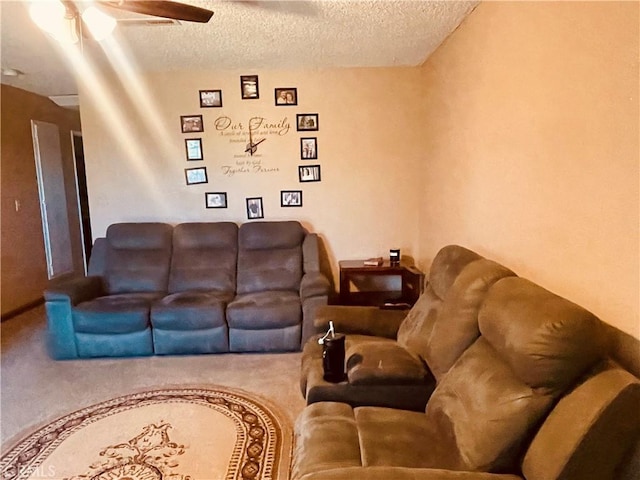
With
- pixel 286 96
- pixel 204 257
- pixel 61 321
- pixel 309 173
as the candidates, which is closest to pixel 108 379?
pixel 61 321

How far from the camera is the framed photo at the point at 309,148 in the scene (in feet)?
14.7

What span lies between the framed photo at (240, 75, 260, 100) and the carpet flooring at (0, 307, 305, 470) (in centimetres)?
242

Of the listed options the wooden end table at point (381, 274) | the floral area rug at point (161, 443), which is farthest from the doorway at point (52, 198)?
the wooden end table at point (381, 274)

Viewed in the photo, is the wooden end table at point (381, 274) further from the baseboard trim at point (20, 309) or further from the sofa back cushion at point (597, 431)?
the baseboard trim at point (20, 309)

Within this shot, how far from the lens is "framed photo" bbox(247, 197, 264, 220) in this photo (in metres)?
4.54

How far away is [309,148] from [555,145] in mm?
2790

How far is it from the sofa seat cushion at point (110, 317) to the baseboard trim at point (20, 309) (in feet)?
5.53

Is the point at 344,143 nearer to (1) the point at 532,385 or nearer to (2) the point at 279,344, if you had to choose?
(2) the point at 279,344

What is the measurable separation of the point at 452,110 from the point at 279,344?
2251 mm

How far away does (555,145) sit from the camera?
1.97 m

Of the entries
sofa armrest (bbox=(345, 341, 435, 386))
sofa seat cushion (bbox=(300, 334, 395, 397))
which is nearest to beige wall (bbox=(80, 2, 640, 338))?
sofa armrest (bbox=(345, 341, 435, 386))

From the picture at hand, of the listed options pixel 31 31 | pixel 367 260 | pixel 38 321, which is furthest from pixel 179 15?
pixel 38 321

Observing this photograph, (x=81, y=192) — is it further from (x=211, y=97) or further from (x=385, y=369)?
(x=385, y=369)

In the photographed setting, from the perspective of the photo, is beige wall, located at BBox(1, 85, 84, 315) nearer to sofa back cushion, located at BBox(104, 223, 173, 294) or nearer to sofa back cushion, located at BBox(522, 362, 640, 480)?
sofa back cushion, located at BBox(104, 223, 173, 294)
